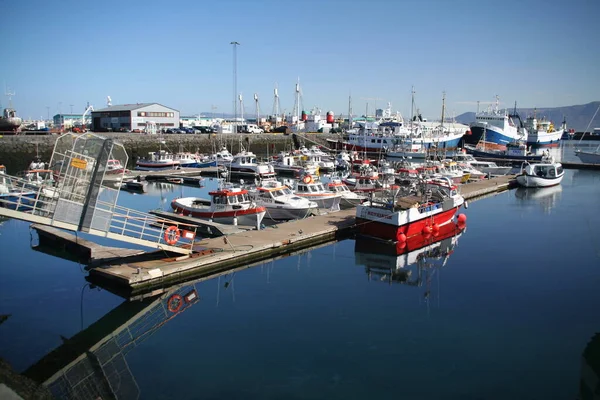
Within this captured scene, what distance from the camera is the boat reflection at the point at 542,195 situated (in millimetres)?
36469

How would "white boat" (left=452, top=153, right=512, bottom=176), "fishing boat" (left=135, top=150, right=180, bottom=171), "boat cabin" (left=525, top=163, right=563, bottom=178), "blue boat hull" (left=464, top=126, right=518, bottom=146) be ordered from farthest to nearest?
"blue boat hull" (left=464, top=126, right=518, bottom=146), "white boat" (left=452, top=153, right=512, bottom=176), "fishing boat" (left=135, top=150, right=180, bottom=171), "boat cabin" (left=525, top=163, right=563, bottom=178)

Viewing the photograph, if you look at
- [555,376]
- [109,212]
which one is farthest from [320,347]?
[109,212]

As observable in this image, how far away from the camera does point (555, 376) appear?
1178 cm

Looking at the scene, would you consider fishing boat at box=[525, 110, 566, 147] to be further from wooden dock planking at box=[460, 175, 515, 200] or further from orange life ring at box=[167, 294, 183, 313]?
orange life ring at box=[167, 294, 183, 313]

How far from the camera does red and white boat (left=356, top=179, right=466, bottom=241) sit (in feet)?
76.1

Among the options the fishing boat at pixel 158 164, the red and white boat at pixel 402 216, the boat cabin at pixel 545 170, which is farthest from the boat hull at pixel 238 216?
the boat cabin at pixel 545 170

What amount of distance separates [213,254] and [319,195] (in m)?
12.5

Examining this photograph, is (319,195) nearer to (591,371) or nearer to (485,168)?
(591,371)

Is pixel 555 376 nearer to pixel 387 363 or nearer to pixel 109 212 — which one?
pixel 387 363

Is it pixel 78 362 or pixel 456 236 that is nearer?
pixel 78 362

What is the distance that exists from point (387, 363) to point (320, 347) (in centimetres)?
188

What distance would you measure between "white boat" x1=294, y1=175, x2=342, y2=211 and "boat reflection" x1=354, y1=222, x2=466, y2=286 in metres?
6.23

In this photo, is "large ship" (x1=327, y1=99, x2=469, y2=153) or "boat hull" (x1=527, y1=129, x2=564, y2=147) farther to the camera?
"boat hull" (x1=527, y1=129, x2=564, y2=147)

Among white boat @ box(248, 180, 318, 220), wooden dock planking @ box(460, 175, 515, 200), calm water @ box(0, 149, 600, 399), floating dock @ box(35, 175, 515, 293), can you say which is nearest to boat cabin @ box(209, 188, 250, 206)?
white boat @ box(248, 180, 318, 220)
